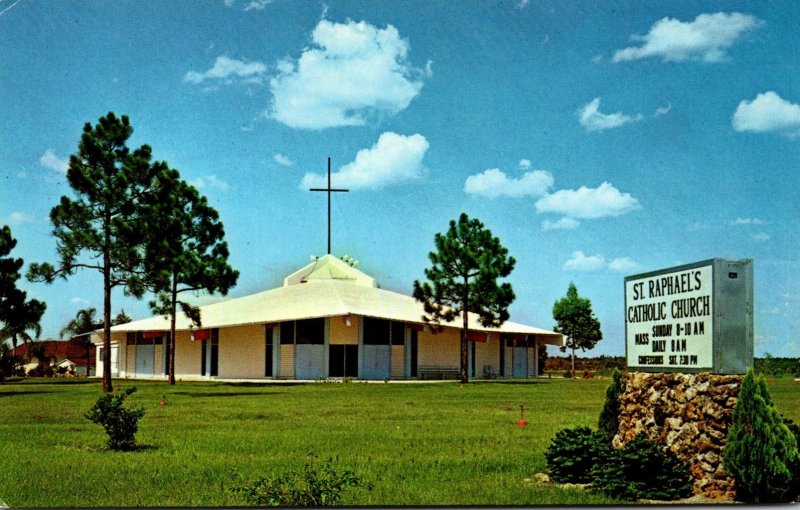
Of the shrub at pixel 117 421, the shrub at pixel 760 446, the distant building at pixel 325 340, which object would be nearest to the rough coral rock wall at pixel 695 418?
the shrub at pixel 760 446

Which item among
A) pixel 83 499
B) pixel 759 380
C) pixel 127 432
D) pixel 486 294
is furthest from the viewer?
pixel 486 294

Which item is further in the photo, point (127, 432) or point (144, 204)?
point (144, 204)

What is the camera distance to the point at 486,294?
42.9 m

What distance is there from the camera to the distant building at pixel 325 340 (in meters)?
47.2

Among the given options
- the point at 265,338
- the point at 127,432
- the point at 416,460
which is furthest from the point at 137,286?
the point at 416,460

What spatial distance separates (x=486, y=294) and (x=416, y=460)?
29.6m

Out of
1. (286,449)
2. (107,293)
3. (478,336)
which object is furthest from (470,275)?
(286,449)

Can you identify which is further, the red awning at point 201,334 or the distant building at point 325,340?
the red awning at point 201,334

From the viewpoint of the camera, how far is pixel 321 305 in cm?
4816

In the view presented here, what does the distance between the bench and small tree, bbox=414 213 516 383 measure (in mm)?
4944

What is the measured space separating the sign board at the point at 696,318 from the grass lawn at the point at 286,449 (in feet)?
5.94

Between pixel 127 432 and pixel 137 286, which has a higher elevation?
pixel 137 286

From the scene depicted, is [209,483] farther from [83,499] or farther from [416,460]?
[416,460]

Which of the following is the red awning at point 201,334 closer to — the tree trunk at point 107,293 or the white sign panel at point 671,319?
the tree trunk at point 107,293
